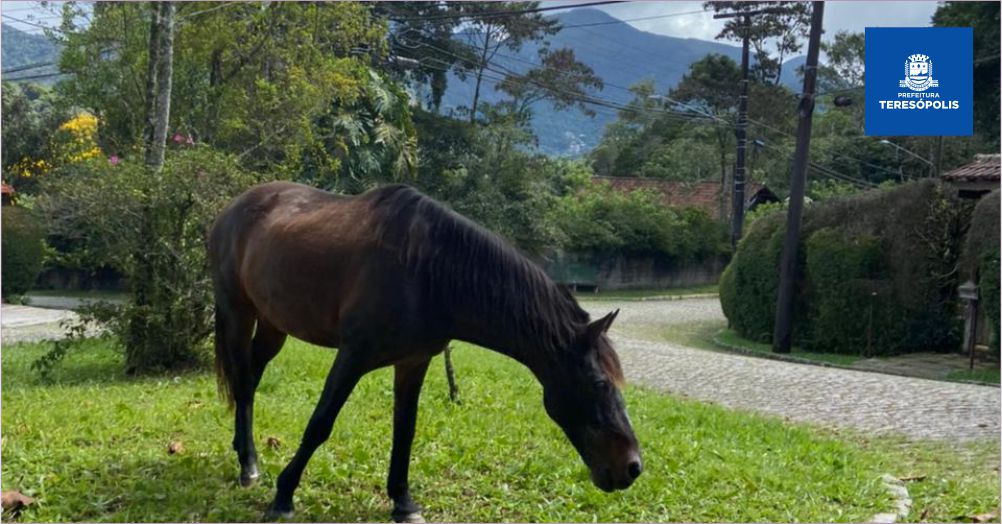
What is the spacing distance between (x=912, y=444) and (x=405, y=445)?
5088 millimetres

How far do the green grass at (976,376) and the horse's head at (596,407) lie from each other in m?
12.6

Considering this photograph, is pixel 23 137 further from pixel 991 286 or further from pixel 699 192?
pixel 699 192

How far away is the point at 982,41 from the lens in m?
21.6

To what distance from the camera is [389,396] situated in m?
8.16

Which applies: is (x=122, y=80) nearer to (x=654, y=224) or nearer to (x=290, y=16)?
(x=290, y=16)

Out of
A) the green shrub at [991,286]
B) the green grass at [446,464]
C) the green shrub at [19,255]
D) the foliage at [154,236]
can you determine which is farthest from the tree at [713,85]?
the green grass at [446,464]

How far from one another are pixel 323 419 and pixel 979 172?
16159 millimetres

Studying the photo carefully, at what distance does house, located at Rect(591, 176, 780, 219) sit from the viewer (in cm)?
4697

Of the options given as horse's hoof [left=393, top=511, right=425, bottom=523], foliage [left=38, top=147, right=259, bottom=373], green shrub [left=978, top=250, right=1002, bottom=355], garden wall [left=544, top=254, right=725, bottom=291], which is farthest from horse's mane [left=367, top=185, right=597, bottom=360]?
garden wall [left=544, top=254, right=725, bottom=291]

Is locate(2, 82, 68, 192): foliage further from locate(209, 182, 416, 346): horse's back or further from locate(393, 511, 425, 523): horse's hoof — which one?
locate(393, 511, 425, 523): horse's hoof

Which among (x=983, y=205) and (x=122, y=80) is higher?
(x=122, y=80)

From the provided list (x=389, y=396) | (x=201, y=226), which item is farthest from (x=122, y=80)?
(x=389, y=396)

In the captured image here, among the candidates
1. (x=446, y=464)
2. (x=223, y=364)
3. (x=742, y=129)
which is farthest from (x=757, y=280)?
(x=223, y=364)

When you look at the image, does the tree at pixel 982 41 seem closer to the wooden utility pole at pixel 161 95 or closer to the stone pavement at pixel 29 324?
the wooden utility pole at pixel 161 95
